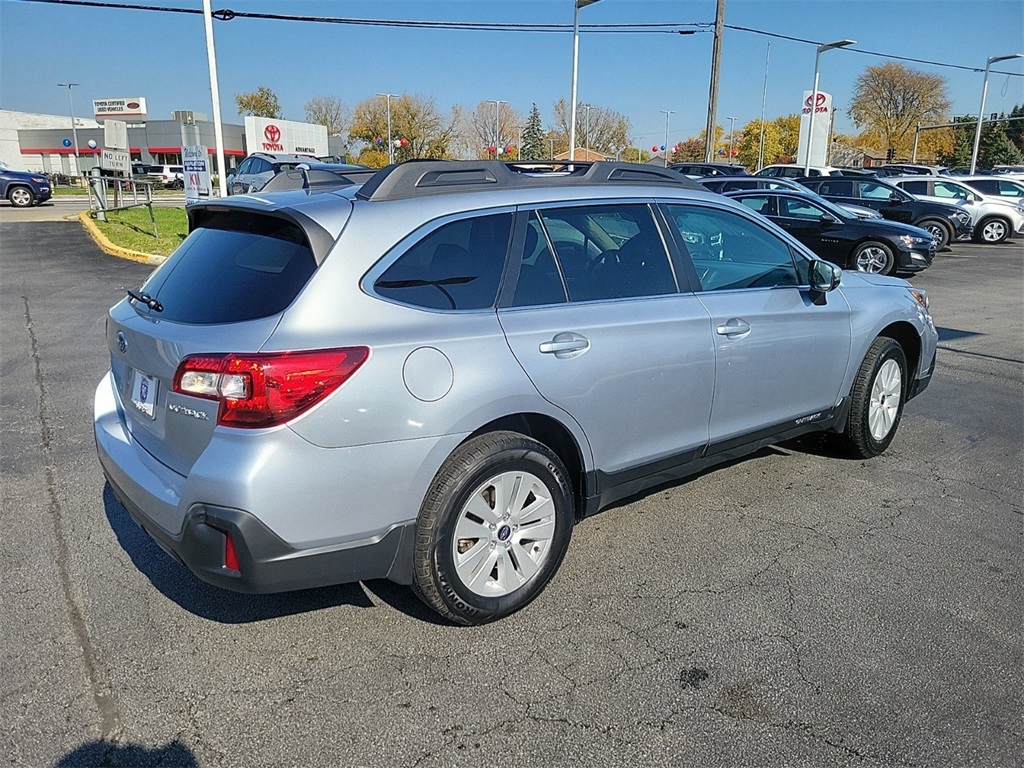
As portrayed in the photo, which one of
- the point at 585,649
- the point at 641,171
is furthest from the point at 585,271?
the point at 585,649

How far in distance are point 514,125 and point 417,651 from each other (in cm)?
8426

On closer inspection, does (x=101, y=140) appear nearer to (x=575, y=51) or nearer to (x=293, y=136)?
(x=293, y=136)

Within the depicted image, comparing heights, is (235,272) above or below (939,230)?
above

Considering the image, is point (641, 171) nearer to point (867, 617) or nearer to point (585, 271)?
point (585, 271)

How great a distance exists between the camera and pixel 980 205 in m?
21.3

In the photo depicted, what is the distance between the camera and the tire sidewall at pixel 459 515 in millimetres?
2922

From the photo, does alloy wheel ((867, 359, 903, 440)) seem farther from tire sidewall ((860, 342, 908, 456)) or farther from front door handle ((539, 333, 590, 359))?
front door handle ((539, 333, 590, 359))

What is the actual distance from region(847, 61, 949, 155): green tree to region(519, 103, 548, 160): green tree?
3219 centimetres

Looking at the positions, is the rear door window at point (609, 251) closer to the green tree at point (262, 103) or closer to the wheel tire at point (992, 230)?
the wheel tire at point (992, 230)

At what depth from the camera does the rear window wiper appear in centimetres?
311

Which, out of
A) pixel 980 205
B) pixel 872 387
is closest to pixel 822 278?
pixel 872 387

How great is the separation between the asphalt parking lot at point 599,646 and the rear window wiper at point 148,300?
3.98 ft

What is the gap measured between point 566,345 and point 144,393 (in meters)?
1.64

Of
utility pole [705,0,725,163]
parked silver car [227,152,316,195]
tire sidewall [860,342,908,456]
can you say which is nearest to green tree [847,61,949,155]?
utility pole [705,0,725,163]
